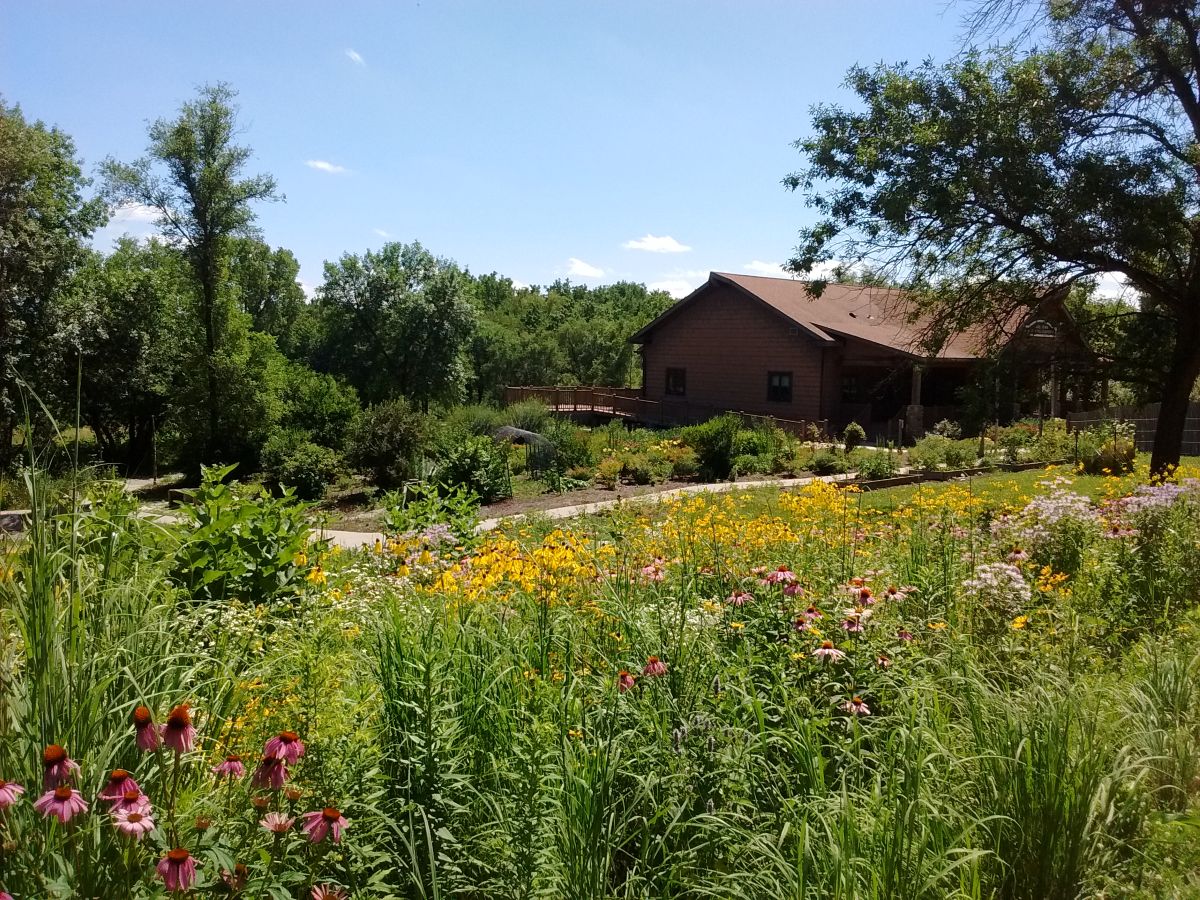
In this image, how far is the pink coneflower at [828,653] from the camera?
3.55 metres

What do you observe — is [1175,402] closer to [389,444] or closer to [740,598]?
[740,598]

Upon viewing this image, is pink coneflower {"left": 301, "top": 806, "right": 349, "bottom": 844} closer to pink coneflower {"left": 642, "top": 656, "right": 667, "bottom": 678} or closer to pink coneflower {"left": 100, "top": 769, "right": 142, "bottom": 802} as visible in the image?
pink coneflower {"left": 100, "top": 769, "right": 142, "bottom": 802}

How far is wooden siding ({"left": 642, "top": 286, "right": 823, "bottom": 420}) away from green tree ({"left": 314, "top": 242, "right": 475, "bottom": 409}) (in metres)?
8.65

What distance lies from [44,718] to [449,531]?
5.26 metres

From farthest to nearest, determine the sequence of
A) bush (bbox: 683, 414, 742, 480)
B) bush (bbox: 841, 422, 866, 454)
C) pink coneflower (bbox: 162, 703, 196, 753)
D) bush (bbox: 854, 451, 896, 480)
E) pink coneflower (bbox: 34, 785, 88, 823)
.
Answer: bush (bbox: 841, 422, 866, 454)
bush (bbox: 683, 414, 742, 480)
bush (bbox: 854, 451, 896, 480)
pink coneflower (bbox: 162, 703, 196, 753)
pink coneflower (bbox: 34, 785, 88, 823)

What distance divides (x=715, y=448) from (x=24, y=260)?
1859 cm

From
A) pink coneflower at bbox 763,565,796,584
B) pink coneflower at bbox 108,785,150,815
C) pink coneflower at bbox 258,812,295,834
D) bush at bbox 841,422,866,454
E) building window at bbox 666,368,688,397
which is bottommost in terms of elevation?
pink coneflower at bbox 258,812,295,834

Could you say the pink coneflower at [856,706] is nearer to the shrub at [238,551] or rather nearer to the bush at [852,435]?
the shrub at [238,551]

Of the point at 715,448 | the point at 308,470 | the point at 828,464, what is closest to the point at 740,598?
the point at 715,448

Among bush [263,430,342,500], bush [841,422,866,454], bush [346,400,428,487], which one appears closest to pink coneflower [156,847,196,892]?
bush [263,430,342,500]

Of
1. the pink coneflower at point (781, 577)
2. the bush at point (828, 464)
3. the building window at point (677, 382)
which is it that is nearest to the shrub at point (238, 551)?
the pink coneflower at point (781, 577)

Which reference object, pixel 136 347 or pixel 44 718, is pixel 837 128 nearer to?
pixel 44 718

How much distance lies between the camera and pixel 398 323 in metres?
37.0

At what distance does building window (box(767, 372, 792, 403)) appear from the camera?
98.4 feet
